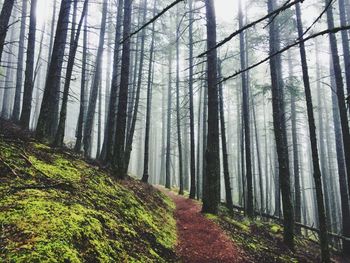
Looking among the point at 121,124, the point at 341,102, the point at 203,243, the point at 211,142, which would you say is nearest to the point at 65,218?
the point at 203,243

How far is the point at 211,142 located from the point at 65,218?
7799 mm

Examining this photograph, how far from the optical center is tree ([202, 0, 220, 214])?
37.0 feet

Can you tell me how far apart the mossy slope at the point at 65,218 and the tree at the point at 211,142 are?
3620 millimetres

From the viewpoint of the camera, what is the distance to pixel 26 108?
13.3 meters

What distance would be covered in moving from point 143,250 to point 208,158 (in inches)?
244

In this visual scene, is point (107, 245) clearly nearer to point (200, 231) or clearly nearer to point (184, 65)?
point (200, 231)

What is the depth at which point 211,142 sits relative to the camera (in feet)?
37.7

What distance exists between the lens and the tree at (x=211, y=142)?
11.3 metres

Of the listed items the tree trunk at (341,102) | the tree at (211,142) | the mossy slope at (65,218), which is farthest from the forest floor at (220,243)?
the tree trunk at (341,102)

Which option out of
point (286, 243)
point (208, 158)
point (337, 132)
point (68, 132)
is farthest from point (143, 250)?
point (68, 132)

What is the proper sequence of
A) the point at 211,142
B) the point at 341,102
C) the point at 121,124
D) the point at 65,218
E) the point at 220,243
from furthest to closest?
1. the point at 341,102
2. the point at 211,142
3. the point at 121,124
4. the point at 220,243
5. the point at 65,218

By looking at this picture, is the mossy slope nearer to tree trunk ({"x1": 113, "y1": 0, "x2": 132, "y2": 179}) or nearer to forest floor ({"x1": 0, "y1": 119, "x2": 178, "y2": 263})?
forest floor ({"x1": 0, "y1": 119, "x2": 178, "y2": 263})

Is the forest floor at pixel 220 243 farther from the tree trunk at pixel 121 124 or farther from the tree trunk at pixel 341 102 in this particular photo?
the tree trunk at pixel 341 102

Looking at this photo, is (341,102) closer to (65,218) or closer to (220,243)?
(220,243)
